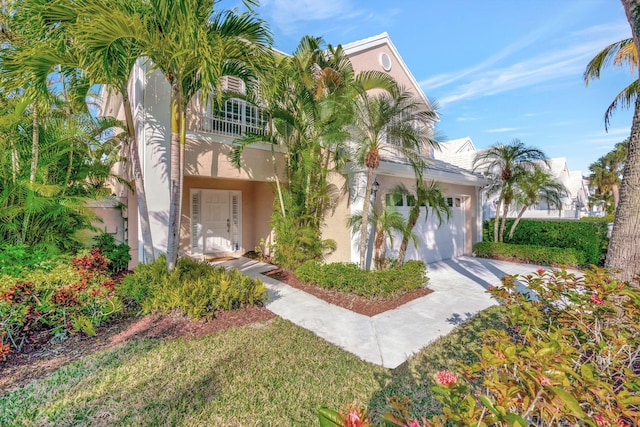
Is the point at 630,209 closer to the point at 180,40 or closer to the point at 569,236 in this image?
the point at 180,40

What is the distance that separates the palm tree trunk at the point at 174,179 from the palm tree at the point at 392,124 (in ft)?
13.1

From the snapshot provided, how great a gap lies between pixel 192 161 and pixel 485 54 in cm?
972

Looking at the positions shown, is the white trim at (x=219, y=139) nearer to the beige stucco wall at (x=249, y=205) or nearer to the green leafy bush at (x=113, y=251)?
the beige stucco wall at (x=249, y=205)

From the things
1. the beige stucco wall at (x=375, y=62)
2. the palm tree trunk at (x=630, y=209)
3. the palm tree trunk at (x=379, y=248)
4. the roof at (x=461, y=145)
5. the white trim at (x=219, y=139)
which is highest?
the beige stucco wall at (x=375, y=62)

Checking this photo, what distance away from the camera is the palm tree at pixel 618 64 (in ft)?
28.8

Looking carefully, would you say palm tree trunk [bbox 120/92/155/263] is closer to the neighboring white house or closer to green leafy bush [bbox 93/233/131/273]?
green leafy bush [bbox 93/233/131/273]

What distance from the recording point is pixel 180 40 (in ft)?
16.0

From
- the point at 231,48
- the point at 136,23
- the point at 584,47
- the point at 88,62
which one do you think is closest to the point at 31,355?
the point at 88,62

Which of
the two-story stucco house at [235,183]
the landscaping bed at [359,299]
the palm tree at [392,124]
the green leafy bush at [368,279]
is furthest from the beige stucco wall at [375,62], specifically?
the landscaping bed at [359,299]

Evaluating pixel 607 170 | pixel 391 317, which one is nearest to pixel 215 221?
pixel 391 317

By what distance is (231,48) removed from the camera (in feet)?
18.5

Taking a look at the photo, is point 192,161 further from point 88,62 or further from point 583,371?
point 583,371

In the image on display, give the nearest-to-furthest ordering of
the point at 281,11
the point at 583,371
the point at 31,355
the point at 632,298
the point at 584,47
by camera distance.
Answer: the point at 583,371 → the point at 632,298 → the point at 31,355 → the point at 281,11 → the point at 584,47

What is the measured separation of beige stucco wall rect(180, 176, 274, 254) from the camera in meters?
10.9
